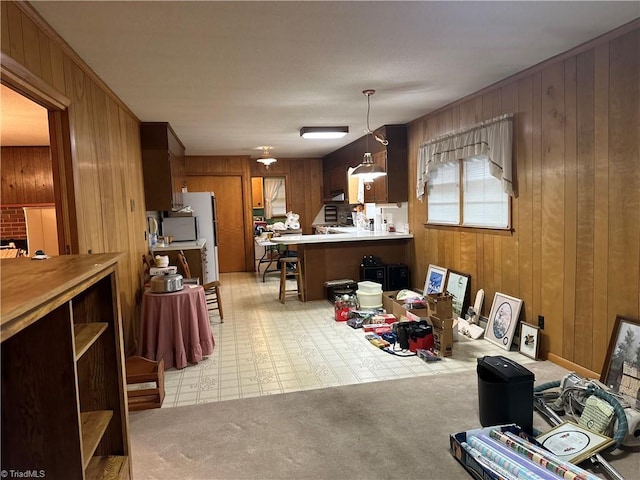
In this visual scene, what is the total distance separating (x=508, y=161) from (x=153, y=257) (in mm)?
3964

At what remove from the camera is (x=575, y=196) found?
3.00m

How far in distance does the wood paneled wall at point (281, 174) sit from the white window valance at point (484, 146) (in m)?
4.18

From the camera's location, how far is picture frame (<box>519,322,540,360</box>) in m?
3.40

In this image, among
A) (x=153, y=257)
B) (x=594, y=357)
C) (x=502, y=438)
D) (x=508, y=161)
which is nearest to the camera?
(x=502, y=438)

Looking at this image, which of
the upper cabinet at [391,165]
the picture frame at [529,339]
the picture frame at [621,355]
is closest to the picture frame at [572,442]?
the picture frame at [621,355]

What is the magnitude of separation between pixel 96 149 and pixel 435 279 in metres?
3.72

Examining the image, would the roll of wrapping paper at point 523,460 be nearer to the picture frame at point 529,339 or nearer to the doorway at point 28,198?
the picture frame at point 529,339

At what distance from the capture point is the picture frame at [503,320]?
144 inches

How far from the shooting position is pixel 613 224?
8.93 ft

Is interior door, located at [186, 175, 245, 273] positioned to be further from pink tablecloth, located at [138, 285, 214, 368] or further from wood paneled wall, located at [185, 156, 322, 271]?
pink tablecloth, located at [138, 285, 214, 368]

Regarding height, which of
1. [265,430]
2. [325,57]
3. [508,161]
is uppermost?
[325,57]

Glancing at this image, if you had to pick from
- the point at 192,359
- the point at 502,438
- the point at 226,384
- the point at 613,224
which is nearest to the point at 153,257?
the point at 192,359

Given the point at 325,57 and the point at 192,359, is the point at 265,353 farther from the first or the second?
the point at 325,57

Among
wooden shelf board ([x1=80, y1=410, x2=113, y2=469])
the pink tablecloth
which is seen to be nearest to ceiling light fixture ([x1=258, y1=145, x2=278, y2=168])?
the pink tablecloth
